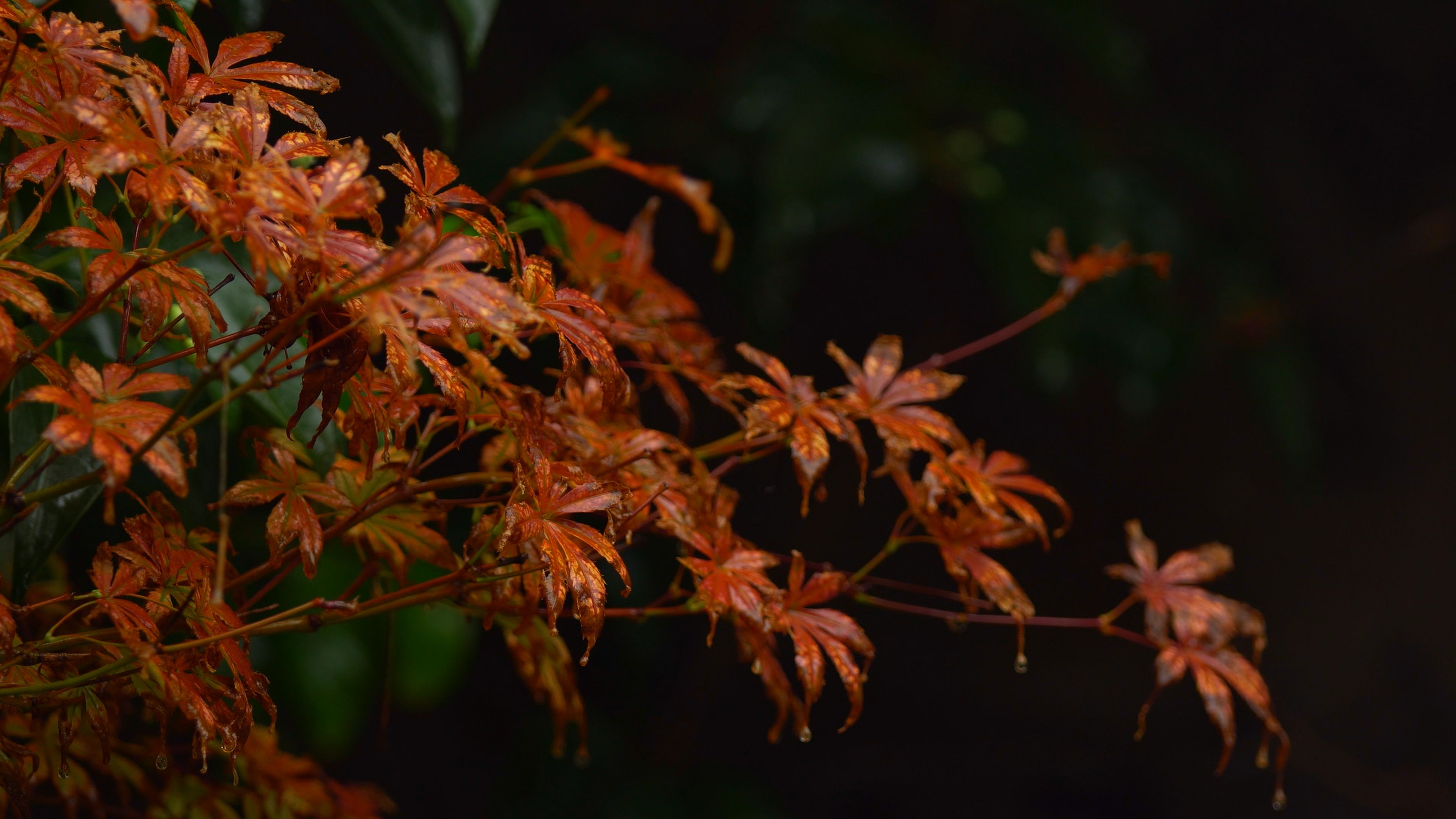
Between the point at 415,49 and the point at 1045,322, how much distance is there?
94 centimetres

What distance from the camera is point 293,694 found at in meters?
0.96

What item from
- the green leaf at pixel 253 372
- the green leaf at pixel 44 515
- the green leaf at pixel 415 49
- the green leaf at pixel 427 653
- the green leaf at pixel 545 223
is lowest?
the green leaf at pixel 427 653

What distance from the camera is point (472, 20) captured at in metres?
0.53

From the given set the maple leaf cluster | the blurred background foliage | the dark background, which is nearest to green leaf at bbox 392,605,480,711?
the blurred background foliage

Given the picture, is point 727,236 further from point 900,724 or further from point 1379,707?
point 1379,707

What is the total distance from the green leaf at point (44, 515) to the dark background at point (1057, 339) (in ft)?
2.86

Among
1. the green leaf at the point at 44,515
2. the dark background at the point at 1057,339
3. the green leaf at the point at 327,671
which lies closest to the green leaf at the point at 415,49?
the green leaf at the point at 44,515

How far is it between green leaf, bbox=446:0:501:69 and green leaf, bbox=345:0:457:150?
0.15 ft

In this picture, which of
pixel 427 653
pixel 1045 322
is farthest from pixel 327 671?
pixel 1045 322

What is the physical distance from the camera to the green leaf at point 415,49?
1.88 ft

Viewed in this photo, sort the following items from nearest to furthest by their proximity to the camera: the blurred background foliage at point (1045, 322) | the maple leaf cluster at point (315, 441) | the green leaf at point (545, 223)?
the maple leaf cluster at point (315, 441) → the green leaf at point (545, 223) → the blurred background foliage at point (1045, 322)

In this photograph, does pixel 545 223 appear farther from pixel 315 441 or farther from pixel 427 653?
pixel 427 653

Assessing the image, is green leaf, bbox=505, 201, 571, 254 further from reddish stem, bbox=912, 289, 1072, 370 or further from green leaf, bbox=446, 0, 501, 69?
reddish stem, bbox=912, 289, 1072, 370

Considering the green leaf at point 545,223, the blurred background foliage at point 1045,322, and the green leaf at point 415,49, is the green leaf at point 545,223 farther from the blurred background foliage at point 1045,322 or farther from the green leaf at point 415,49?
the blurred background foliage at point 1045,322
